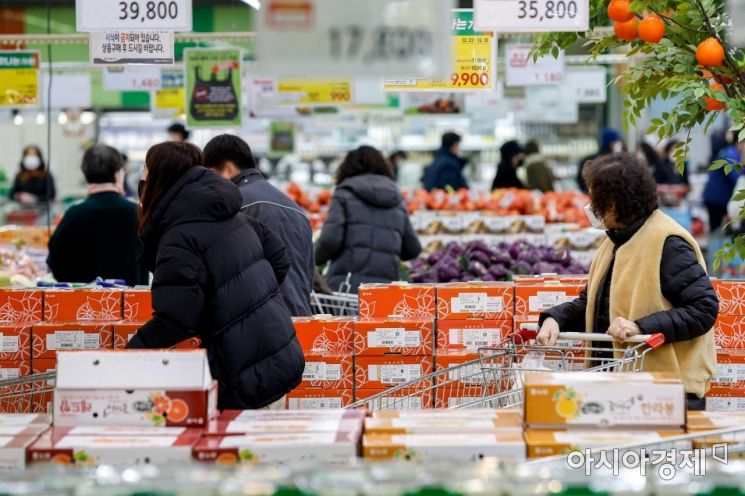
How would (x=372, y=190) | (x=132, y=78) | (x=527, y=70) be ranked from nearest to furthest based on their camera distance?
(x=372, y=190) < (x=527, y=70) < (x=132, y=78)

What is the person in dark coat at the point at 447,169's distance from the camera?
51.1ft

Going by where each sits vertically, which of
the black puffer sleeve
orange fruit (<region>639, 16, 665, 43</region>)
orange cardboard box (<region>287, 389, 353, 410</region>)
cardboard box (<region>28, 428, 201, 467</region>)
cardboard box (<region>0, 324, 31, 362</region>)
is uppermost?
orange fruit (<region>639, 16, 665, 43</region>)

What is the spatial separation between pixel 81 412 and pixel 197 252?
1.08 meters

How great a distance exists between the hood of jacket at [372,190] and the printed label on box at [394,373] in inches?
109

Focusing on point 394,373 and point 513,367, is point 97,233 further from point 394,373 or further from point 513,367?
point 513,367

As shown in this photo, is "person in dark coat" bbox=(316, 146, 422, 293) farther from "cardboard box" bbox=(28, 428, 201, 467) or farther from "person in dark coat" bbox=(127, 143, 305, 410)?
"cardboard box" bbox=(28, 428, 201, 467)

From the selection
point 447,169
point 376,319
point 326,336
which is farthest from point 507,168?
point 326,336

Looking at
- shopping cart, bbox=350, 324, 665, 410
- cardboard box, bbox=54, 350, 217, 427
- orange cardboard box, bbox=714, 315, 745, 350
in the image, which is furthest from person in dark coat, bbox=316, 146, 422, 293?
cardboard box, bbox=54, 350, 217, 427

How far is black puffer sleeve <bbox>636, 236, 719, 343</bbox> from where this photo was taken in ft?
14.4

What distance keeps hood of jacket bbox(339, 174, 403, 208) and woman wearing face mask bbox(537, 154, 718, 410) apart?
323 cm

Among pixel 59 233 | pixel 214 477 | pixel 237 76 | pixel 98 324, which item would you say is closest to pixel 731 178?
pixel 237 76

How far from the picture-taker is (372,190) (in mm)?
7832

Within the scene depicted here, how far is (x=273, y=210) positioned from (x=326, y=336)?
1.04 meters

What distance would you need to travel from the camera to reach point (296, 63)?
10.1ft
